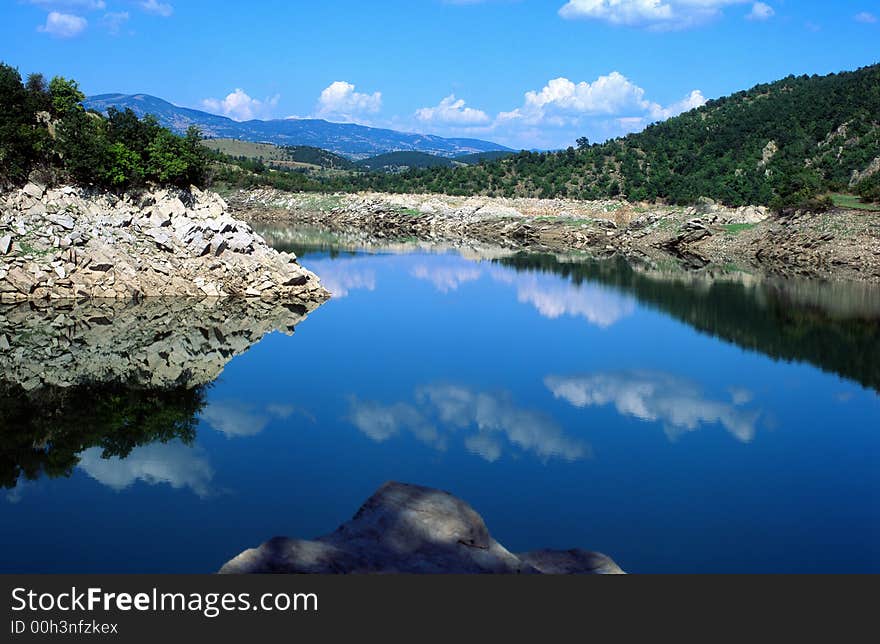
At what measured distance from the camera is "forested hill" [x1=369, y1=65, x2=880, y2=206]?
65812 mm

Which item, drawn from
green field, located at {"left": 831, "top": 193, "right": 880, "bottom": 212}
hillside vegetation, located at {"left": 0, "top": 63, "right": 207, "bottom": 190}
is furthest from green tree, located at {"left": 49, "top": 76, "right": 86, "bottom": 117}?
green field, located at {"left": 831, "top": 193, "right": 880, "bottom": 212}

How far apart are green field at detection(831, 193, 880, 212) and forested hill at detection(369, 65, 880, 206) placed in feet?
32.8

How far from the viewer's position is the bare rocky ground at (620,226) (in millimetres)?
43750

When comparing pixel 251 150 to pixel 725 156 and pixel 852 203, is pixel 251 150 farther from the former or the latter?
pixel 852 203

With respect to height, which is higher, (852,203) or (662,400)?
(852,203)

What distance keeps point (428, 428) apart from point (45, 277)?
17.6 meters

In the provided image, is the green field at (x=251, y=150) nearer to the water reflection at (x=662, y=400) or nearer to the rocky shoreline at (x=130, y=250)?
the rocky shoreline at (x=130, y=250)

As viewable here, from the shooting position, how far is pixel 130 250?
28.3m

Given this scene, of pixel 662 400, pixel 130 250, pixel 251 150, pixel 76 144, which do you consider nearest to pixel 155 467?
pixel 662 400

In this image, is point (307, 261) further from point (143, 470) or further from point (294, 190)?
point (294, 190)

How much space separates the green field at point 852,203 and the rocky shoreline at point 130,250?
1229 inches

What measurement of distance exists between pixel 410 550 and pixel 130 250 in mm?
23185

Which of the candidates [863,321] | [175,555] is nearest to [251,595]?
[175,555]

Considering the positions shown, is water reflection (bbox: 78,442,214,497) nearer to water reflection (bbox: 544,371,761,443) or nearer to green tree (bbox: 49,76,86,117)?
water reflection (bbox: 544,371,761,443)
